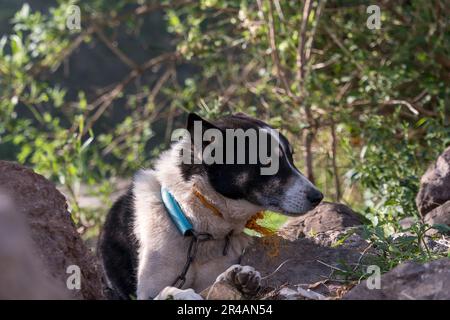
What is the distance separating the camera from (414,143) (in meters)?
6.34

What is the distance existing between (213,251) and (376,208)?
Result: 1.81 metres

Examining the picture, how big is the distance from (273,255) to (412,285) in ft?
4.34

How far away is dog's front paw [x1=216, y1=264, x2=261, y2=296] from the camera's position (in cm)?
335

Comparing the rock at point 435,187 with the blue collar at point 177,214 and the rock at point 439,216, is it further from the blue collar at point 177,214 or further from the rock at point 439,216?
the blue collar at point 177,214

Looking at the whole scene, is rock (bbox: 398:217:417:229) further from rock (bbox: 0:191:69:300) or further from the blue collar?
rock (bbox: 0:191:69:300)

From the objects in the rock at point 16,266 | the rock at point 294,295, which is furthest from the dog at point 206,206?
the rock at point 16,266

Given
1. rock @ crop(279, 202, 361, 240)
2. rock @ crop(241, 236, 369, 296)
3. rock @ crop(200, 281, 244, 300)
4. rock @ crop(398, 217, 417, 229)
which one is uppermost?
rock @ crop(200, 281, 244, 300)

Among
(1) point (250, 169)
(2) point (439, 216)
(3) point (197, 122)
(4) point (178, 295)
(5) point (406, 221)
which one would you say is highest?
(3) point (197, 122)

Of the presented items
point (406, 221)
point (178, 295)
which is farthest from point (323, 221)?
point (178, 295)

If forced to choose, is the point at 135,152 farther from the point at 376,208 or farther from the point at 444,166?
the point at 444,166

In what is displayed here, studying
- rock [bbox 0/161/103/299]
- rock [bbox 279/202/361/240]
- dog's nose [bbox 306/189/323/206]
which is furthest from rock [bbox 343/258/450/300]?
rock [bbox 279/202/361/240]

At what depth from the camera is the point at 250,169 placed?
423 cm

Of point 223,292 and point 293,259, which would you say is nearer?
point 223,292

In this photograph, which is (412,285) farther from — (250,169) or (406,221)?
(406,221)
